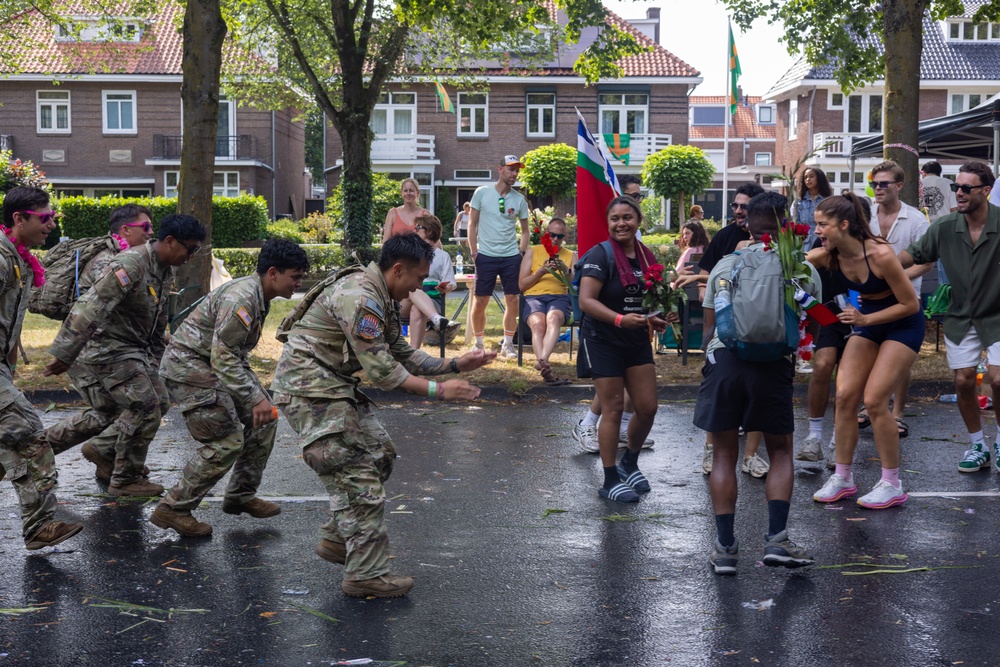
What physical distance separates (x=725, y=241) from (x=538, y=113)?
37715mm

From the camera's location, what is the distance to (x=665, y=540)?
20.0 ft

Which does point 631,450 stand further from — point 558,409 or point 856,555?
point 558,409

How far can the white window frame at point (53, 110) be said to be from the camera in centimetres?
4453

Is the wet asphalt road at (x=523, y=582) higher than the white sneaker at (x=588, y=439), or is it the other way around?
the white sneaker at (x=588, y=439)

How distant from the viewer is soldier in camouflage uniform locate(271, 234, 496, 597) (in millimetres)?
5086

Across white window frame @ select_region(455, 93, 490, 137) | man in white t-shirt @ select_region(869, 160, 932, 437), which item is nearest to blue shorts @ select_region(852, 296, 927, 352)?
man in white t-shirt @ select_region(869, 160, 932, 437)

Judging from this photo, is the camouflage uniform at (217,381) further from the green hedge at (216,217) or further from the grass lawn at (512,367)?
the green hedge at (216,217)

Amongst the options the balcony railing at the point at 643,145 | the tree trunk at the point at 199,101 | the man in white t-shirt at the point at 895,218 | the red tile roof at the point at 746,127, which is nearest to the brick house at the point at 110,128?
the balcony railing at the point at 643,145

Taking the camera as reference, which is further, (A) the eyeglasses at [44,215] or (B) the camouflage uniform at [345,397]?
(A) the eyeglasses at [44,215]

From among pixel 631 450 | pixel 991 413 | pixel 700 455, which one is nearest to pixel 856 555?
pixel 631 450

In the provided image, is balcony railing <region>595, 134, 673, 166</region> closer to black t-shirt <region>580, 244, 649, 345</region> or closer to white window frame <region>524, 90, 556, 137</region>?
white window frame <region>524, 90, 556, 137</region>

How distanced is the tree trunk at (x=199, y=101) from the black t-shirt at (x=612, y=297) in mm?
6807

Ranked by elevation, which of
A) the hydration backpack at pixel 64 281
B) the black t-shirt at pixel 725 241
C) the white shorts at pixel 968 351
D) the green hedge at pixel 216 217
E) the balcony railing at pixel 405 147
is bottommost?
the white shorts at pixel 968 351

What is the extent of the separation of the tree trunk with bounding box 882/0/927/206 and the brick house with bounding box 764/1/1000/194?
3574cm
